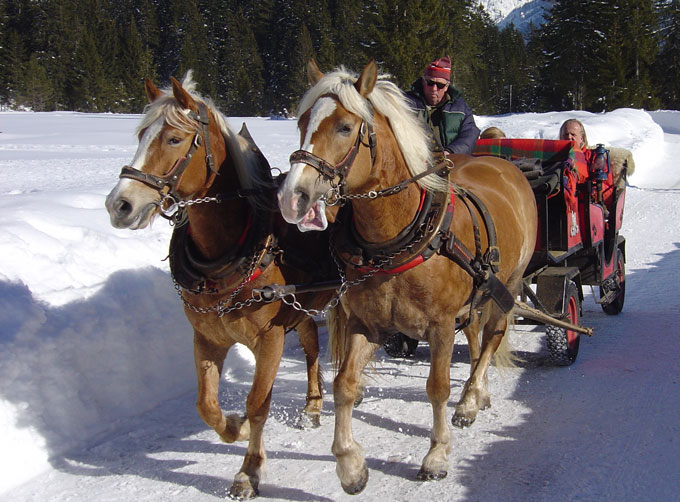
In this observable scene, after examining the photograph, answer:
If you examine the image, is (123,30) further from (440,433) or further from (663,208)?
(440,433)

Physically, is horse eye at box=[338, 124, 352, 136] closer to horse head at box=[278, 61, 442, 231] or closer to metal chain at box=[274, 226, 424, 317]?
horse head at box=[278, 61, 442, 231]

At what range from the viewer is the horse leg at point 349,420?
3.25 metres

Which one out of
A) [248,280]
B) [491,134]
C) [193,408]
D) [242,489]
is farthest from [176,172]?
[491,134]

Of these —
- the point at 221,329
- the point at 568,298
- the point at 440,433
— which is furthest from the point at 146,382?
the point at 568,298

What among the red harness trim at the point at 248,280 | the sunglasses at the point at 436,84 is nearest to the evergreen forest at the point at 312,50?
the sunglasses at the point at 436,84

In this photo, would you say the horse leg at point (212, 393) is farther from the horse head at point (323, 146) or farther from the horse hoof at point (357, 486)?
the horse head at point (323, 146)

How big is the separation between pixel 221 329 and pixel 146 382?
56.2 inches

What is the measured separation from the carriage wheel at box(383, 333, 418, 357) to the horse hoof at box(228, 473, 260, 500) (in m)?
2.37

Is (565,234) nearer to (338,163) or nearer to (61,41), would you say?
(338,163)

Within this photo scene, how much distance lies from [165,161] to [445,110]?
8.38ft

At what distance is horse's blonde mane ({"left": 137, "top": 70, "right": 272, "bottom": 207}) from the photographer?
307cm

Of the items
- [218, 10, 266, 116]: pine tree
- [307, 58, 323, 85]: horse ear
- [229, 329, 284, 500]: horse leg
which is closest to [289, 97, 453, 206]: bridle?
[307, 58, 323, 85]: horse ear

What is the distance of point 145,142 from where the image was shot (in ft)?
9.89

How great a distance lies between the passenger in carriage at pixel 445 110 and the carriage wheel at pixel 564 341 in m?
1.44
